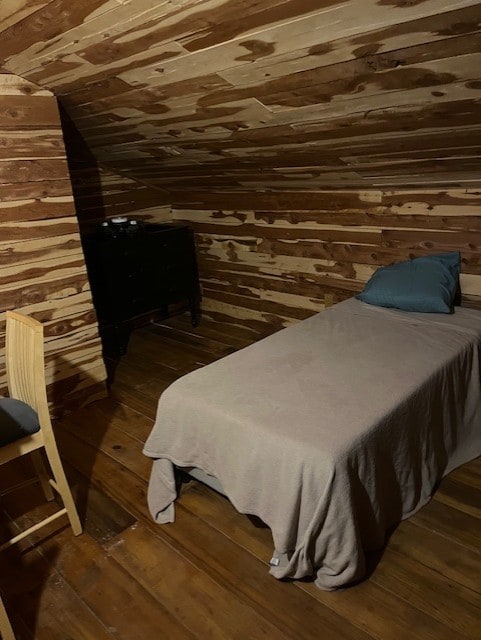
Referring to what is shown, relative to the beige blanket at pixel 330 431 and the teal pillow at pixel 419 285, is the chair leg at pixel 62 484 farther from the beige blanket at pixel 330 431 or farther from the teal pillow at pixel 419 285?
the teal pillow at pixel 419 285

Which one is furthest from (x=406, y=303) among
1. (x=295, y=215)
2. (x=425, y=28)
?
(x=425, y=28)

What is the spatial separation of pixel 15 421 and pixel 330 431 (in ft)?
3.95

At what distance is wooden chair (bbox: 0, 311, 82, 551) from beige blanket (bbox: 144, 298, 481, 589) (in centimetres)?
39

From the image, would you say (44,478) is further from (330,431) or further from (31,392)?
(330,431)

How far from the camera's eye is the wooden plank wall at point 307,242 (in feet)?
9.18

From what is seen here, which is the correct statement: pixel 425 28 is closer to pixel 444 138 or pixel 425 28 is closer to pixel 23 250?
pixel 444 138

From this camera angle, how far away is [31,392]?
189 centimetres

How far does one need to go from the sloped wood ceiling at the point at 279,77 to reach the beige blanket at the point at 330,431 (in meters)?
0.98

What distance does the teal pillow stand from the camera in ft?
8.54

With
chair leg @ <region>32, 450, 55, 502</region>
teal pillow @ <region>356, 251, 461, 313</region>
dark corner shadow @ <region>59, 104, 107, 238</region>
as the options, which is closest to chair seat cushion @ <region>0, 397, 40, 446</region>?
chair leg @ <region>32, 450, 55, 502</region>

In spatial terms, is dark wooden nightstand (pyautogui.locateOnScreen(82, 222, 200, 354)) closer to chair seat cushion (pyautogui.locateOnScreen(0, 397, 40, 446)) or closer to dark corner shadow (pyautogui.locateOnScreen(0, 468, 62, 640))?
dark corner shadow (pyautogui.locateOnScreen(0, 468, 62, 640))

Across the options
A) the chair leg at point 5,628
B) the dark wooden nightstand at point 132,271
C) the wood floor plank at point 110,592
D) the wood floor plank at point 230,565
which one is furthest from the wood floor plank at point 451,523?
the dark wooden nightstand at point 132,271

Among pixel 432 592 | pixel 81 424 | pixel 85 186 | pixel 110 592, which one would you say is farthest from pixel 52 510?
pixel 85 186

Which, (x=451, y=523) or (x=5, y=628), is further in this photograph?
(x=451, y=523)
